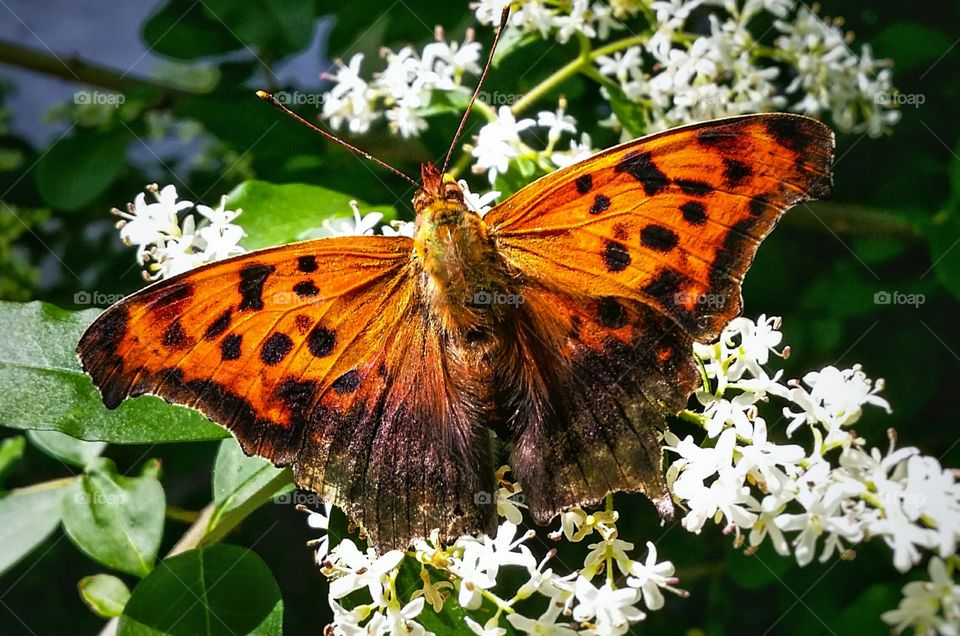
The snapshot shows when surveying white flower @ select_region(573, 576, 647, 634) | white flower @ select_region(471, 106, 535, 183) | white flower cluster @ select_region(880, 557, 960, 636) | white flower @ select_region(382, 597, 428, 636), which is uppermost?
white flower @ select_region(471, 106, 535, 183)

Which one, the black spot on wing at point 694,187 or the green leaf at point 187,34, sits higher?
the green leaf at point 187,34

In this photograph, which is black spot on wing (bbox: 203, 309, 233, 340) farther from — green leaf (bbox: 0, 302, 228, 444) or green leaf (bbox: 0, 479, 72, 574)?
green leaf (bbox: 0, 479, 72, 574)

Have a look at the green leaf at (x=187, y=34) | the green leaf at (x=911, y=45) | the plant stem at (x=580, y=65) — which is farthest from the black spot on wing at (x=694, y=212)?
the green leaf at (x=187, y=34)

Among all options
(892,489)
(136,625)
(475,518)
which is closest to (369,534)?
(475,518)

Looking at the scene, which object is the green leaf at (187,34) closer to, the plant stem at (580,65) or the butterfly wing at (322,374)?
the plant stem at (580,65)

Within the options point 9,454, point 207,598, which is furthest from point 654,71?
point 9,454

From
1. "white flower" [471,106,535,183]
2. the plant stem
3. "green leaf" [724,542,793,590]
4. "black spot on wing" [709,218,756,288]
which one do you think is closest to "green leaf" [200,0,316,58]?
the plant stem
